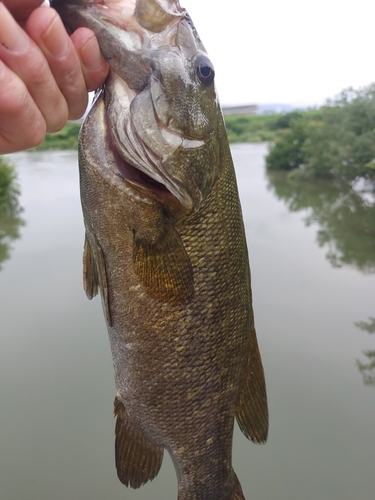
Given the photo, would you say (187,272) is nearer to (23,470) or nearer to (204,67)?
(204,67)

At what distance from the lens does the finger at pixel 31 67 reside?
74cm

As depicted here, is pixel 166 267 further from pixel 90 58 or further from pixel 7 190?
pixel 7 190

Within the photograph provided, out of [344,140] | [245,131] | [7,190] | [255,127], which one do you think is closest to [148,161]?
[7,190]

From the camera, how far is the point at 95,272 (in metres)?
1.22

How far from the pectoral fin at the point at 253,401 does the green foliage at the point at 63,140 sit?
1395 inches

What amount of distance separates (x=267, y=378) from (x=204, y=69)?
3961 mm

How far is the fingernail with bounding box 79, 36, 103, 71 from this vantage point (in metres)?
0.90

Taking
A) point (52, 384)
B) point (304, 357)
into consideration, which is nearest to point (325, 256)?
point (304, 357)

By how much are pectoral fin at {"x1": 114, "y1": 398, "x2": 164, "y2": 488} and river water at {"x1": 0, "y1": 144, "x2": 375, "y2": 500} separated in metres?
2.40

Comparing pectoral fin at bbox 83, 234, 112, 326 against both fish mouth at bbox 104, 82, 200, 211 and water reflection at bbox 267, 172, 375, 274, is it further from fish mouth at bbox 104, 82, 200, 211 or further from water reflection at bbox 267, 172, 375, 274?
water reflection at bbox 267, 172, 375, 274

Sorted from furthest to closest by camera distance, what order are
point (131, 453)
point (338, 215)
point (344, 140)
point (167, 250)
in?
point (344, 140) < point (338, 215) < point (131, 453) < point (167, 250)

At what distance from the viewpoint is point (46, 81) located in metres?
0.85

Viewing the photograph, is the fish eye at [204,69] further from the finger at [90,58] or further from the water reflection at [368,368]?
the water reflection at [368,368]

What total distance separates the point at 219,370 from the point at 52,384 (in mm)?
3654
